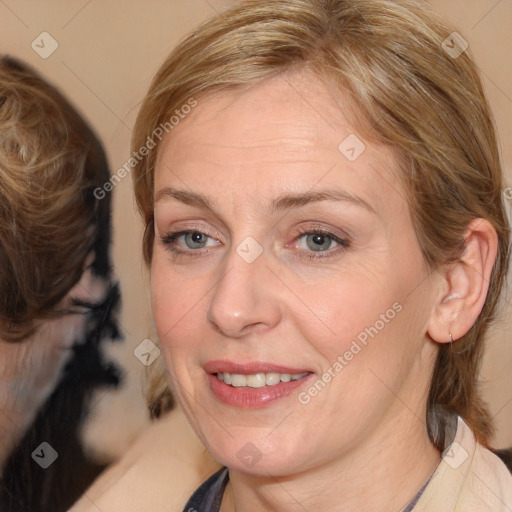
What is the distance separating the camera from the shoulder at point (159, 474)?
1.82 metres

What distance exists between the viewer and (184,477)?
1.82 metres

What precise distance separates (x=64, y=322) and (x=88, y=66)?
583 mm

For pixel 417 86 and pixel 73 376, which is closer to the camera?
pixel 417 86

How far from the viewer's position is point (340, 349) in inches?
51.1

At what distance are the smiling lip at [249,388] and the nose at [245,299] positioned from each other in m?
0.05

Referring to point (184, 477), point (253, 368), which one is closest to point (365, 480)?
point (253, 368)

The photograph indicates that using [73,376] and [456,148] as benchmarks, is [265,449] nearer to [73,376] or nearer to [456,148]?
[456,148]

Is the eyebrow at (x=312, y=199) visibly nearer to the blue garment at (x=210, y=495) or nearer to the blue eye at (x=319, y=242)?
the blue eye at (x=319, y=242)

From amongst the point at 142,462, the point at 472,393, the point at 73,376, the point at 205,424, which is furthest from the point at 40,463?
the point at 472,393

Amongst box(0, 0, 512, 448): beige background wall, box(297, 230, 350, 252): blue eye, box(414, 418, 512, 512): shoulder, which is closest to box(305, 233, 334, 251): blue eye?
box(297, 230, 350, 252): blue eye

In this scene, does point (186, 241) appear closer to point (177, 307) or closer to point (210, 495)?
point (177, 307)

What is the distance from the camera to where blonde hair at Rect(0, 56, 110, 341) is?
196cm

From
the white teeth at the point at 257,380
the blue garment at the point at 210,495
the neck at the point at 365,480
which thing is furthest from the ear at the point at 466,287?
the blue garment at the point at 210,495

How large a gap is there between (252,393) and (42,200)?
0.85 meters
